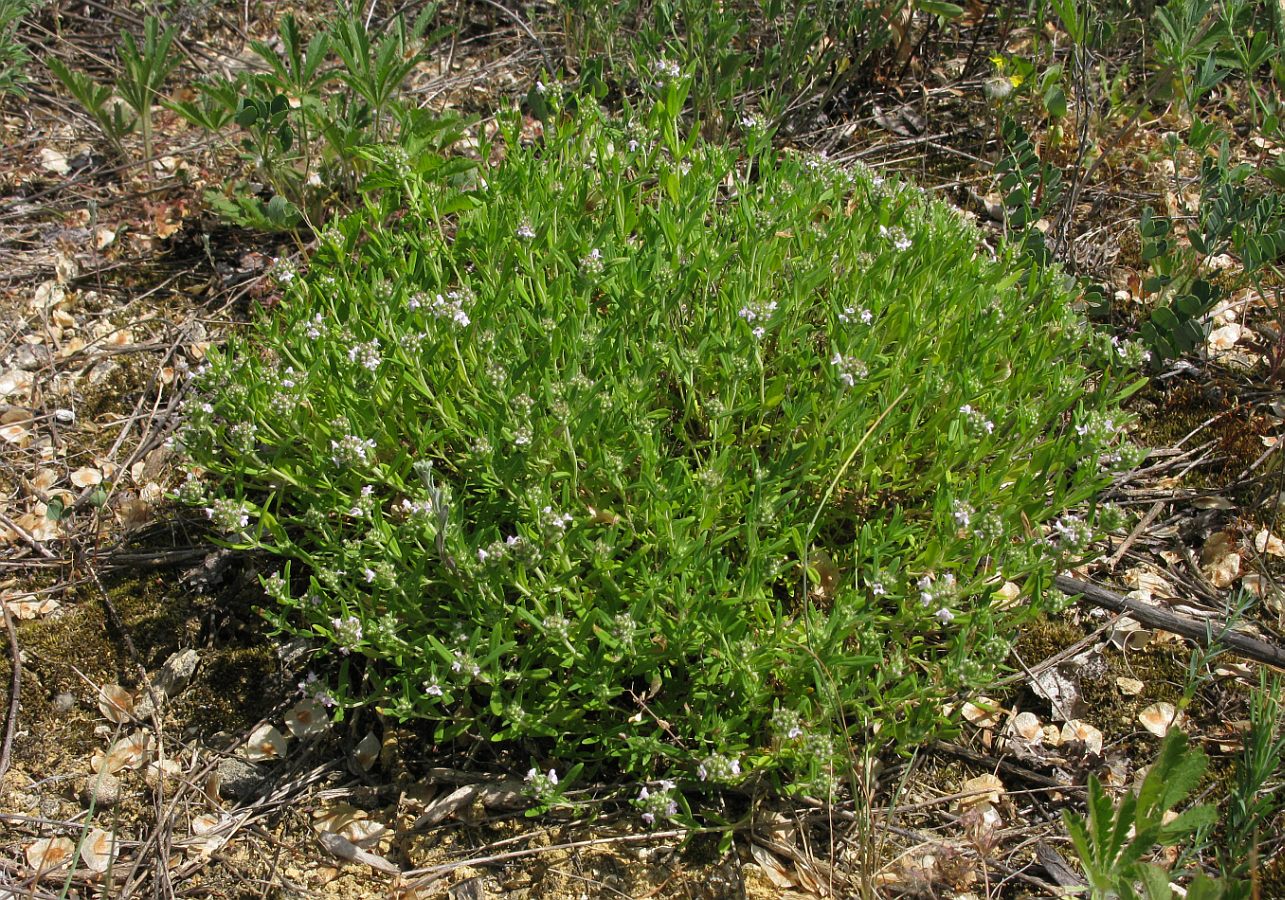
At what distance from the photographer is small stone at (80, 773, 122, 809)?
3.15 metres

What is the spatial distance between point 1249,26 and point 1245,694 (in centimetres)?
336

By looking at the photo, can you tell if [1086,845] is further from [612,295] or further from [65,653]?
[65,653]

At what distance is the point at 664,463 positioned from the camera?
3082 millimetres

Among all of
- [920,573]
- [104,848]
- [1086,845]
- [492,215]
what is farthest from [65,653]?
[1086,845]

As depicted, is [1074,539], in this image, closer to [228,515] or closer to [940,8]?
[228,515]

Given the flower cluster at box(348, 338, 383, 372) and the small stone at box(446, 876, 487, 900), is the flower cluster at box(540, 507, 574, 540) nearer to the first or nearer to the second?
the flower cluster at box(348, 338, 383, 372)

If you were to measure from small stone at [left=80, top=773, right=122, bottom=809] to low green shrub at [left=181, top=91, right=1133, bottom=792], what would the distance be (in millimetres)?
762

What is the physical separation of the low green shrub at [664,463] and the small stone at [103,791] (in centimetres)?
76

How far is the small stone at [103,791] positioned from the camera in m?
3.15

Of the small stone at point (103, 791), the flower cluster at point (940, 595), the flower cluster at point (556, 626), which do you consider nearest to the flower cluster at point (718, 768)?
the flower cluster at point (556, 626)

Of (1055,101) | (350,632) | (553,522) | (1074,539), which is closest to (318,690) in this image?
(350,632)

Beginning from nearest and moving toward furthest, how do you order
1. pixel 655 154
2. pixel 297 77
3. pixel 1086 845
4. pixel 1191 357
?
1. pixel 1086 845
2. pixel 655 154
3. pixel 1191 357
4. pixel 297 77

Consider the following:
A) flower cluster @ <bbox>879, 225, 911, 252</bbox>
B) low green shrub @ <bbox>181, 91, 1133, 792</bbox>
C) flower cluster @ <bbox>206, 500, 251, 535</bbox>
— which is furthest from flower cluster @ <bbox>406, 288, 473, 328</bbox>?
flower cluster @ <bbox>879, 225, 911, 252</bbox>

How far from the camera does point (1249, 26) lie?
4.77 meters
